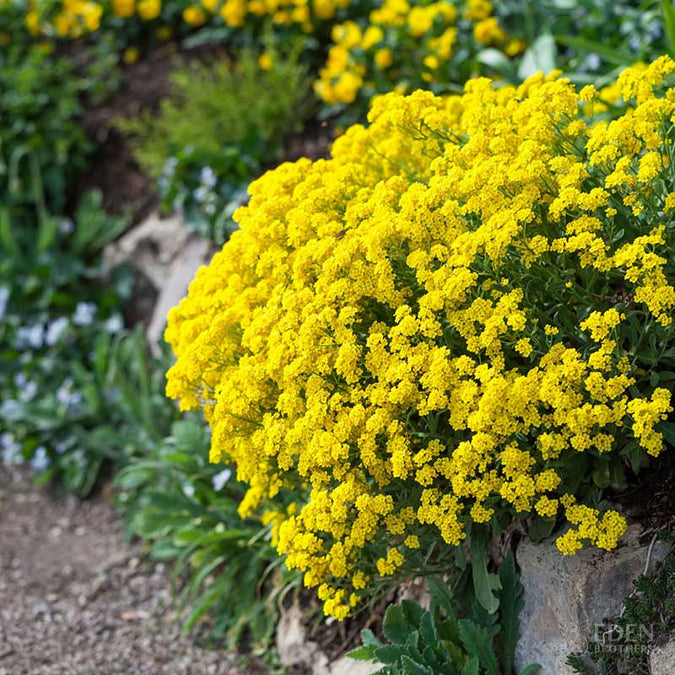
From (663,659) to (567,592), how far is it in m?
0.29

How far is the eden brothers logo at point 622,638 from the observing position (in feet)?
7.32

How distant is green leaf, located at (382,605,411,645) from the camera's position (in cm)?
258

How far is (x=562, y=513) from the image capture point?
8.20ft

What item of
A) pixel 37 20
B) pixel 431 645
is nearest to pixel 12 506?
pixel 431 645

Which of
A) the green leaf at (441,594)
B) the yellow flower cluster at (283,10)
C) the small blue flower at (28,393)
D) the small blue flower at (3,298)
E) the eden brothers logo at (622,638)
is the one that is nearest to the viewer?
the eden brothers logo at (622,638)

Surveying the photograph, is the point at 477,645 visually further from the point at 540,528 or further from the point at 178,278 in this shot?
the point at 178,278

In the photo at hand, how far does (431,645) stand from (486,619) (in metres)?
0.16

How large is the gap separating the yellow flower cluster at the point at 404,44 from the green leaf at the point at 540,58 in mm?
427

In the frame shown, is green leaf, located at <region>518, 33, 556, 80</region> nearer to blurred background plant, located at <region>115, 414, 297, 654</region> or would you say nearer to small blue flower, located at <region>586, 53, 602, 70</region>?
small blue flower, located at <region>586, 53, 602, 70</region>

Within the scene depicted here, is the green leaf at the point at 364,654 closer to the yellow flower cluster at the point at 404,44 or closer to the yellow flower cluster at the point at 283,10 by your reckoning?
the yellow flower cluster at the point at 404,44

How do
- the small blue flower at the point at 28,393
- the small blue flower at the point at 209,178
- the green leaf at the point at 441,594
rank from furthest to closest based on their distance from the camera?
the small blue flower at the point at 28,393, the small blue flower at the point at 209,178, the green leaf at the point at 441,594

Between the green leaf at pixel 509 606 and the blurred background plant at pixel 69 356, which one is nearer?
the green leaf at pixel 509 606

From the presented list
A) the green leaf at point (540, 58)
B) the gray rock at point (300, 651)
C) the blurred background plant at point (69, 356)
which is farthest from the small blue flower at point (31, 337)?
the green leaf at point (540, 58)

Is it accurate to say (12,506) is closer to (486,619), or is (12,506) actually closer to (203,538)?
(203,538)
